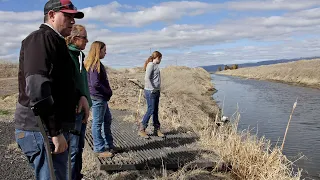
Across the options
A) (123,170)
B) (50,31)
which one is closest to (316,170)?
(123,170)

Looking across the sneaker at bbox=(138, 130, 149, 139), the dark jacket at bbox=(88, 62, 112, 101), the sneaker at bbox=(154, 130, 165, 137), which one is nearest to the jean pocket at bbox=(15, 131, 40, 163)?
the dark jacket at bbox=(88, 62, 112, 101)

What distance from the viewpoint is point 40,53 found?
2.50 metres

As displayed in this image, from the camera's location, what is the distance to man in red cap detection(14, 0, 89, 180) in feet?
8.14

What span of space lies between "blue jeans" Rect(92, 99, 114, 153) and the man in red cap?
2.69 m

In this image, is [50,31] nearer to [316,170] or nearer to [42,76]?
[42,76]

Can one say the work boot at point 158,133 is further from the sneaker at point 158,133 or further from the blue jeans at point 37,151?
the blue jeans at point 37,151

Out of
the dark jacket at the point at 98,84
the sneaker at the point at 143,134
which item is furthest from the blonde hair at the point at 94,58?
the sneaker at the point at 143,134

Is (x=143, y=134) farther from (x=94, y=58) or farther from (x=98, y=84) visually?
(x=94, y=58)

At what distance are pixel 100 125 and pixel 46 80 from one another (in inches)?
132

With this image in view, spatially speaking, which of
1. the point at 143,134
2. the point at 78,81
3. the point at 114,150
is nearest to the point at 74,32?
the point at 78,81

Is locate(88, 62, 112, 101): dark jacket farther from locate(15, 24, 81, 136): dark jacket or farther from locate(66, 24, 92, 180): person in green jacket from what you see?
locate(15, 24, 81, 136): dark jacket

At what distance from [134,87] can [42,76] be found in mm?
16708

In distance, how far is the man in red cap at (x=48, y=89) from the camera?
8.14 feet

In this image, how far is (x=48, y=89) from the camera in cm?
248
